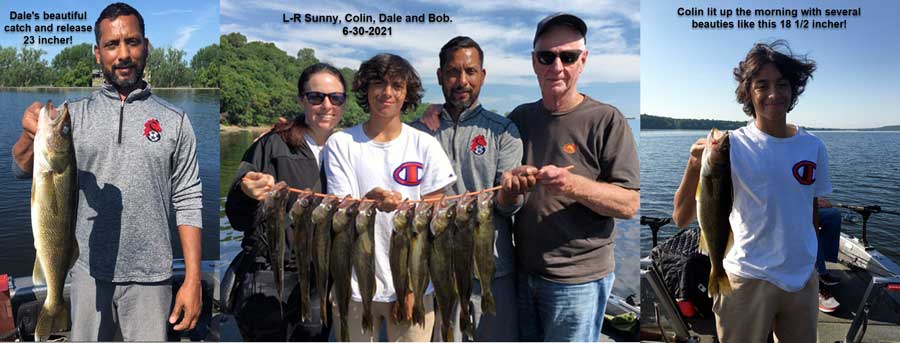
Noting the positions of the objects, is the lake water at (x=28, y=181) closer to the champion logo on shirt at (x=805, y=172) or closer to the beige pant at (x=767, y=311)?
the beige pant at (x=767, y=311)

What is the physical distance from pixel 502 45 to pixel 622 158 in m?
1.22

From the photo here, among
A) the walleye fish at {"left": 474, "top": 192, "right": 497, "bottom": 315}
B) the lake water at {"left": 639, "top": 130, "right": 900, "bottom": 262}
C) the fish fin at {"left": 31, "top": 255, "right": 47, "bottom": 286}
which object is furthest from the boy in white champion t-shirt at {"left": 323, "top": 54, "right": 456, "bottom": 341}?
the fish fin at {"left": 31, "top": 255, "right": 47, "bottom": 286}

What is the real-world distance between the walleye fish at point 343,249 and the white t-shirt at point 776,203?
2.90 metres

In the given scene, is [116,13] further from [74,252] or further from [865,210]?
[865,210]

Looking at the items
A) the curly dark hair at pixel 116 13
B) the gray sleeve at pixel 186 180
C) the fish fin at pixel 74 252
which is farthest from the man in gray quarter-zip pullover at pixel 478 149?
the fish fin at pixel 74 252

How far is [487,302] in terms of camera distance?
4754 millimetres

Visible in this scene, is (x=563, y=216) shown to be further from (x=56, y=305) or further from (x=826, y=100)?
→ (x=56, y=305)

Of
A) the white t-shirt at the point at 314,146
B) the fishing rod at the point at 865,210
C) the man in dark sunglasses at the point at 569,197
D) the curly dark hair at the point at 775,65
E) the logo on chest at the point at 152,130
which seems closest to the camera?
the man in dark sunglasses at the point at 569,197

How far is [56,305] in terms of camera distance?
484 centimetres

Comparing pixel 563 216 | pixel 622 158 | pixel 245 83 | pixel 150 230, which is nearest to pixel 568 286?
pixel 563 216

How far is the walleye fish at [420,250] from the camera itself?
4.68 metres

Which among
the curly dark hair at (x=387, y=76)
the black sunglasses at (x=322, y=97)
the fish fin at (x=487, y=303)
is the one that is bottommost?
the fish fin at (x=487, y=303)

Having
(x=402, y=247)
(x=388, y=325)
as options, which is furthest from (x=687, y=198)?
(x=388, y=325)

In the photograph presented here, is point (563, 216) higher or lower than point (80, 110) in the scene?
lower
